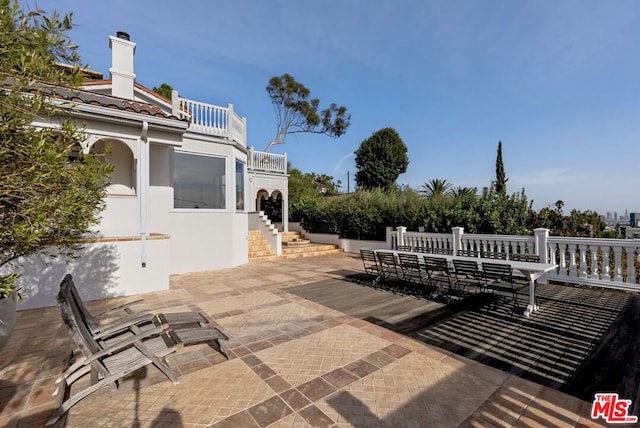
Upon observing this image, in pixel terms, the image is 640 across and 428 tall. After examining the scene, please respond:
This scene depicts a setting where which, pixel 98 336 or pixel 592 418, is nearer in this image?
pixel 592 418

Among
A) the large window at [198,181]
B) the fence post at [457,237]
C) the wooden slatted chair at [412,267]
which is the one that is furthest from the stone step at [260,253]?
the fence post at [457,237]

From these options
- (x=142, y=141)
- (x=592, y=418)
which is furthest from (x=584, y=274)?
(x=142, y=141)

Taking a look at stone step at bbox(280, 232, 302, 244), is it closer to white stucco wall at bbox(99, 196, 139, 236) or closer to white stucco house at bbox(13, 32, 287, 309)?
white stucco house at bbox(13, 32, 287, 309)

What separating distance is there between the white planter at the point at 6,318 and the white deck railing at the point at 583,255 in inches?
367

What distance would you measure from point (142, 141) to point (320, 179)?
33280 millimetres

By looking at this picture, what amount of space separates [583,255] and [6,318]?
10537mm

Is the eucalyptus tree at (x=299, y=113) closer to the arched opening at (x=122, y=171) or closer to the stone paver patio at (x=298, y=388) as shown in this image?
the arched opening at (x=122, y=171)

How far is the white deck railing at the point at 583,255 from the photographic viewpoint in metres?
6.17

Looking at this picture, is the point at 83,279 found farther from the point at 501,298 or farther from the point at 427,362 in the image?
the point at 501,298

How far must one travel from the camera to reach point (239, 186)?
449 inches

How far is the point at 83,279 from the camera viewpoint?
20.9 ft

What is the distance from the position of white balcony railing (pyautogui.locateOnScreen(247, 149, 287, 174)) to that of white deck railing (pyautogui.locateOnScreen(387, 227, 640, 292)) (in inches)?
482

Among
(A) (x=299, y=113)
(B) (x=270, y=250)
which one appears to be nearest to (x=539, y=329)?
(B) (x=270, y=250)

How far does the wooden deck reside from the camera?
3094 mm
